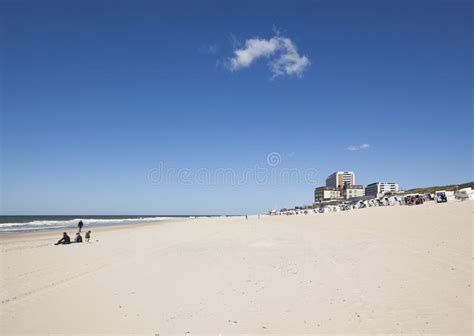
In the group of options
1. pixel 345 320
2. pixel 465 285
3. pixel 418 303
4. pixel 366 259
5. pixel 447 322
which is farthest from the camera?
pixel 366 259

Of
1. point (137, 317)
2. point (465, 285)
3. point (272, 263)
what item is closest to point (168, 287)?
point (137, 317)

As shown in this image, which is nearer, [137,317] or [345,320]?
[345,320]

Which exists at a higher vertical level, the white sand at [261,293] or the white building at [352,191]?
the white building at [352,191]

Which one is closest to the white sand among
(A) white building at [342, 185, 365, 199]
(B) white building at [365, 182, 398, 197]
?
(A) white building at [342, 185, 365, 199]

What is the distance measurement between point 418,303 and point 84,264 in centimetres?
1241

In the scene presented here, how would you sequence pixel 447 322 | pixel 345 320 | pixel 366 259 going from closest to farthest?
pixel 447 322 < pixel 345 320 < pixel 366 259

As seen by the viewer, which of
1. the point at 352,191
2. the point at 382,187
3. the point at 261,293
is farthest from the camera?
A: the point at 382,187

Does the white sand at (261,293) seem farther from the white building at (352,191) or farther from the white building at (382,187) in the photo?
the white building at (382,187)

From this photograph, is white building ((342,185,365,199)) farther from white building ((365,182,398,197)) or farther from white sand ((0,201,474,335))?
white sand ((0,201,474,335))

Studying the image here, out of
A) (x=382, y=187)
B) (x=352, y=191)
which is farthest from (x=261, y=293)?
(x=382, y=187)

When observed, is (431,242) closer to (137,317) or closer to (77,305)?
(137,317)

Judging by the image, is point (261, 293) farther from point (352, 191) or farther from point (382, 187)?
point (382, 187)

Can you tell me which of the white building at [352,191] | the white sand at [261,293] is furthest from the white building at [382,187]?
the white sand at [261,293]

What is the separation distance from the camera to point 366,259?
11.3 m
